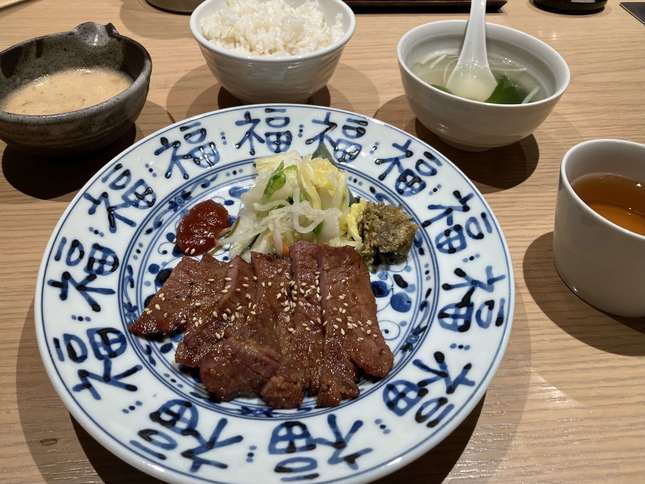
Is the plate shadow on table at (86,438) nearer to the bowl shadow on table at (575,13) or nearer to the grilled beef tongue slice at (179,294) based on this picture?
the grilled beef tongue slice at (179,294)

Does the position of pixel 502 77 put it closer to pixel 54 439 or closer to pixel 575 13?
pixel 575 13

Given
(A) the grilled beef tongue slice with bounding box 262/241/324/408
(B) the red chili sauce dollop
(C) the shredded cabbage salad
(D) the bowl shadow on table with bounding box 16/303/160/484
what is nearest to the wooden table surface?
(D) the bowl shadow on table with bounding box 16/303/160/484

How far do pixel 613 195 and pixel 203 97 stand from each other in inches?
88.4

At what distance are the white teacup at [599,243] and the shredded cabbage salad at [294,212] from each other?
83 cm

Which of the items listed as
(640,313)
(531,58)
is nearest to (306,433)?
(640,313)

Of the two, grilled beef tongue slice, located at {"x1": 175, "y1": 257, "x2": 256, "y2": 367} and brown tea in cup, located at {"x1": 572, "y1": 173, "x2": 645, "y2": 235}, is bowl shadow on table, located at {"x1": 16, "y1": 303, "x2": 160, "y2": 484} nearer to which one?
grilled beef tongue slice, located at {"x1": 175, "y1": 257, "x2": 256, "y2": 367}

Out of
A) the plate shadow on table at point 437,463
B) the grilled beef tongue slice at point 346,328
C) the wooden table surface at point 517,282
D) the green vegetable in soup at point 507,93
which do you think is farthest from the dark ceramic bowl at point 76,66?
the plate shadow on table at point 437,463

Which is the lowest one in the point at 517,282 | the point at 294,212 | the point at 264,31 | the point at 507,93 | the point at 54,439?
the point at 54,439

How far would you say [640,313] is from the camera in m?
1.85

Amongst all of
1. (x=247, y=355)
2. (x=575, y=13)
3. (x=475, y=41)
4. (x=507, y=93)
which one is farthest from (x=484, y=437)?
(x=575, y=13)

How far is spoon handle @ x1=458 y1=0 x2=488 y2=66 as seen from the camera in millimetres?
2623

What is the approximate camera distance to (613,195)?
6.40 ft

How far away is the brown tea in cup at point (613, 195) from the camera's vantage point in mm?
1911

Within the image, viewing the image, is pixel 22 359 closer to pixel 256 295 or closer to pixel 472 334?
pixel 256 295
